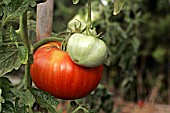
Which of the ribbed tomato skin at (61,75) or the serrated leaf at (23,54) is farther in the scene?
the ribbed tomato skin at (61,75)

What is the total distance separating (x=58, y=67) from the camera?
898 mm

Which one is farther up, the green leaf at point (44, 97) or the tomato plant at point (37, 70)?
the tomato plant at point (37, 70)

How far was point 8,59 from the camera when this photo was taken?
811 mm

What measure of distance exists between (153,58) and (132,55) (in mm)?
2725

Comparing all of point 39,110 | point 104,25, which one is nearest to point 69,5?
point 104,25

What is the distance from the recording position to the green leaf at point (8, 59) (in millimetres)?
812

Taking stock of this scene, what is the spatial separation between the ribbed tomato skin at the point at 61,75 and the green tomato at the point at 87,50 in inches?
1.7

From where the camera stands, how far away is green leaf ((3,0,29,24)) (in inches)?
31.5

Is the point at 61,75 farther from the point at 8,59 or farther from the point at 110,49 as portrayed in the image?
the point at 110,49

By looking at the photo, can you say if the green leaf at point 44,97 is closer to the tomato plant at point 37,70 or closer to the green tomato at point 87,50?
the tomato plant at point 37,70

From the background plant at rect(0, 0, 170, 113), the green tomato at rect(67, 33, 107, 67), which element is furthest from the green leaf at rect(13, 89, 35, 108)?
the green tomato at rect(67, 33, 107, 67)

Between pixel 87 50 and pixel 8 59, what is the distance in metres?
0.16

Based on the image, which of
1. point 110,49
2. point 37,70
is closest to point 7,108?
point 37,70

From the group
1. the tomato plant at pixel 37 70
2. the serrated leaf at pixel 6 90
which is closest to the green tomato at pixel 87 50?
the tomato plant at pixel 37 70
